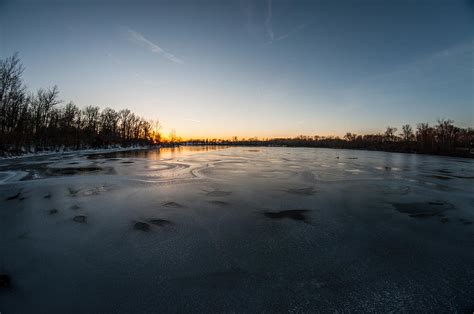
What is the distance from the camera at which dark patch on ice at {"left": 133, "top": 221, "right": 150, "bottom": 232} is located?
5129mm

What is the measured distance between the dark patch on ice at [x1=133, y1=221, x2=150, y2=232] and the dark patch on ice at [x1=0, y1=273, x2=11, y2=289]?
7.15 ft

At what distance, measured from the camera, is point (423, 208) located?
7258mm

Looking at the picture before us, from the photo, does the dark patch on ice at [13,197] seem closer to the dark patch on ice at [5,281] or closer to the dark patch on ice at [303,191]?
the dark patch on ice at [5,281]

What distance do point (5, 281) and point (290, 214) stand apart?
583cm

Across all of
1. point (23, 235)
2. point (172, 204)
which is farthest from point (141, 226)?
point (23, 235)

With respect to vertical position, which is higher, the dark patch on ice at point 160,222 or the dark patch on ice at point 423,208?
the dark patch on ice at point 160,222

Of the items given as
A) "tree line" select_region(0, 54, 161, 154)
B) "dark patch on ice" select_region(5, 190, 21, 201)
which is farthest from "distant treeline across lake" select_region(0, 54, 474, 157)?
"dark patch on ice" select_region(5, 190, 21, 201)

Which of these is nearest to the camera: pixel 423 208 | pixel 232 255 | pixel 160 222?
pixel 232 255

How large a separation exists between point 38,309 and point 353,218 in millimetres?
6603

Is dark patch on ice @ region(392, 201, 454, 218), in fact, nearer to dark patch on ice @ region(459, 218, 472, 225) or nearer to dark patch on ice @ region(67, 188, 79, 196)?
dark patch on ice @ region(459, 218, 472, 225)

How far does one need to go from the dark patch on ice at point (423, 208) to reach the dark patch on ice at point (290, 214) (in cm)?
320

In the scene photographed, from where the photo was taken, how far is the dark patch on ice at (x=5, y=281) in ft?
9.77

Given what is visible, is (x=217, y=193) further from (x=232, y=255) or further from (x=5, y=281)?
(x=5, y=281)

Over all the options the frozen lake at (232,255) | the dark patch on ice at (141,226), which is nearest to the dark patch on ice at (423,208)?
the frozen lake at (232,255)
